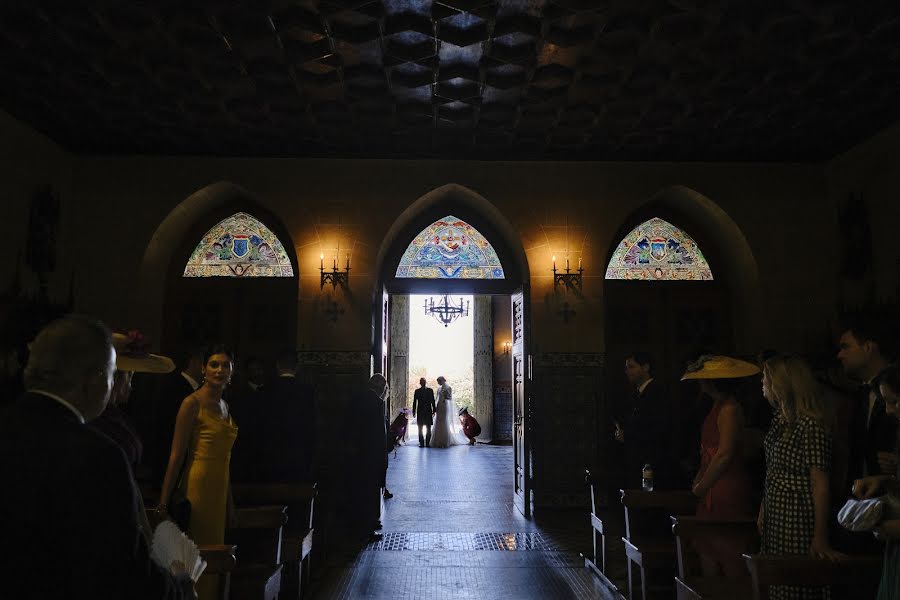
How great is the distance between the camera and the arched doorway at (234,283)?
25.1 feet

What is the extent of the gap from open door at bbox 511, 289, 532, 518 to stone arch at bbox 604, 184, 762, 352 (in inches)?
47.4

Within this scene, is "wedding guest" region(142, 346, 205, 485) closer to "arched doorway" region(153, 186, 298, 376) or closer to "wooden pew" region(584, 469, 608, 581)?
"wooden pew" region(584, 469, 608, 581)

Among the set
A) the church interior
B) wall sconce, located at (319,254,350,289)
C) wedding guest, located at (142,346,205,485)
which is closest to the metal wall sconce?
the church interior

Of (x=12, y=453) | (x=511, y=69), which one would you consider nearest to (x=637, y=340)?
(x=511, y=69)

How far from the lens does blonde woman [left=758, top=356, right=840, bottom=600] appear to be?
8.86ft

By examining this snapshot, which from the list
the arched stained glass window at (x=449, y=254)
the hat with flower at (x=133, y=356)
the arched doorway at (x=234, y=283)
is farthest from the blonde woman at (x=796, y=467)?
the arched doorway at (x=234, y=283)

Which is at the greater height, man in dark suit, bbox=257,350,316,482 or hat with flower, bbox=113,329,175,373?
hat with flower, bbox=113,329,175,373

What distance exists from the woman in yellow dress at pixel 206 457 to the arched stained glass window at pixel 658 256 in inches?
218

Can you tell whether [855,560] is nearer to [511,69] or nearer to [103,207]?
[511,69]

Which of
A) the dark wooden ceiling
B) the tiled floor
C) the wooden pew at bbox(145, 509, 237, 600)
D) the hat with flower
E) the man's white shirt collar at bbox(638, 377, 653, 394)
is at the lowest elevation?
the tiled floor

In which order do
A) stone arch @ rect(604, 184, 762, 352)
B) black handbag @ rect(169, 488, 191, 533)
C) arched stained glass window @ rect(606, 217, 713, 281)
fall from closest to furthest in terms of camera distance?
black handbag @ rect(169, 488, 191, 533)
stone arch @ rect(604, 184, 762, 352)
arched stained glass window @ rect(606, 217, 713, 281)

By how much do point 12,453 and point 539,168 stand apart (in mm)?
6763

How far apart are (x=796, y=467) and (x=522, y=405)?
4.68 metres

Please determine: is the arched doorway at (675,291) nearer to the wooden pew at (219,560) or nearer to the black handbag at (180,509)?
the black handbag at (180,509)
